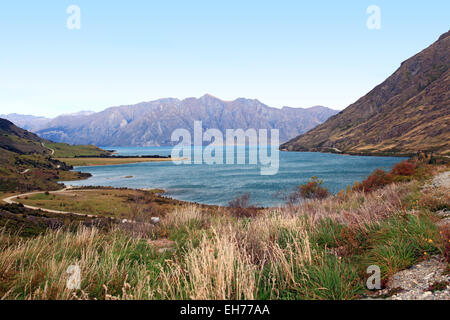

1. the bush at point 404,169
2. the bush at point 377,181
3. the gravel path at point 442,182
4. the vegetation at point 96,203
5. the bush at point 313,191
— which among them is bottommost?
the vegetation at point 96,203

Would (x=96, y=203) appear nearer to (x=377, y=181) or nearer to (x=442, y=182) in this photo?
(x=377, y=181)

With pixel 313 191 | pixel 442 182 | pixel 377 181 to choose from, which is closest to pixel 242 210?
pixel 442 182

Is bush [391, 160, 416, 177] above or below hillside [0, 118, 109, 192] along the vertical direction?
above

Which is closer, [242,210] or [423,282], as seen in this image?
[423,282]

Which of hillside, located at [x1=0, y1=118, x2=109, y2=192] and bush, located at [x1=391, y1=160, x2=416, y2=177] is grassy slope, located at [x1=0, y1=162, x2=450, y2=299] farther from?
hillside, located at [x1=0, y1=118, x2=109, y2=192]

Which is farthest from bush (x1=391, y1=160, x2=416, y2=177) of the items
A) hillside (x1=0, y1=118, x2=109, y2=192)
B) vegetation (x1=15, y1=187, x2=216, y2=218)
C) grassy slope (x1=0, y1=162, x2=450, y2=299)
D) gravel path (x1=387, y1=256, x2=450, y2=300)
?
hillside (x1=0, y1=118, x2=109, y2=192)

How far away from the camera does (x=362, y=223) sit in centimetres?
785

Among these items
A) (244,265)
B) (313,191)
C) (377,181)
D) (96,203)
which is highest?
(244,265)

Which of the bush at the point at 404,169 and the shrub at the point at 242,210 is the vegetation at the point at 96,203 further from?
the bush at the point at 404,169

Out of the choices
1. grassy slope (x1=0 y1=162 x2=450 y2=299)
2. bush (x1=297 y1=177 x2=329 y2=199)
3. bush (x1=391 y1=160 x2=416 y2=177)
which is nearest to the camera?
grassy slope (x1=0 y1=162 x2=450 y2=299)

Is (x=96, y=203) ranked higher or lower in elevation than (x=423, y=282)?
lower

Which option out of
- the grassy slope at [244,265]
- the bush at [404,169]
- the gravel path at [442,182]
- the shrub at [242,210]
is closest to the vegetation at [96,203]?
the shrub at [242,210]

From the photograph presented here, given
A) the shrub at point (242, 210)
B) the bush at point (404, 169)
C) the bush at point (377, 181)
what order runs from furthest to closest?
1. the bush at point (404, 169)
2. the bush at point (377, 181)
3. the shrub at point (242, 210)

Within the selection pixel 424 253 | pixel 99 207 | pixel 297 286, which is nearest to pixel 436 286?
pixel 424 253
